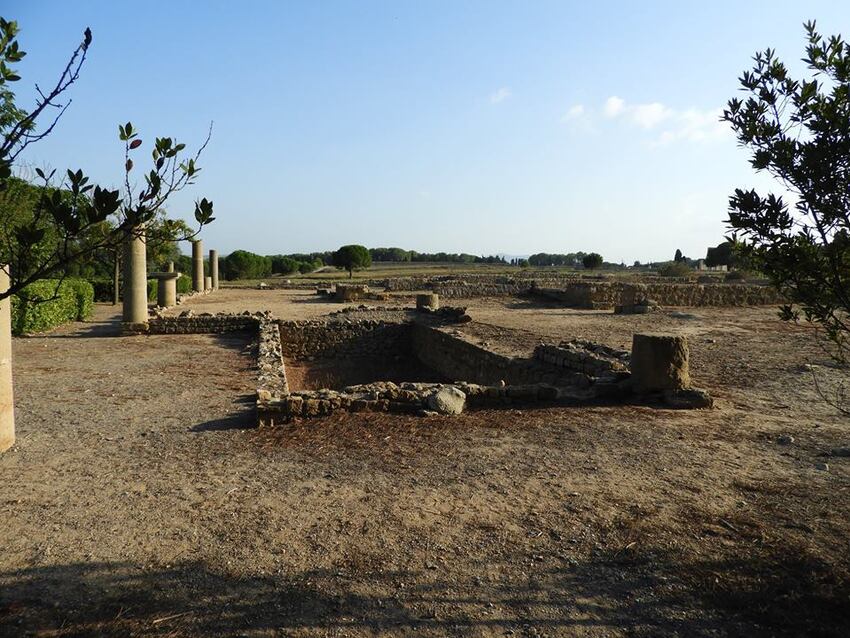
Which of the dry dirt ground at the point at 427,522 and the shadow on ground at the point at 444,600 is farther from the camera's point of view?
the dry dirt ground at the point at 427,522

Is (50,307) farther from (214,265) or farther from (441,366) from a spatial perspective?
(214,265)

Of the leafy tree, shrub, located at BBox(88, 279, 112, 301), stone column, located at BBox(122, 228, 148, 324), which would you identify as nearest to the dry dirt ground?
stone column, located at BBox(122, 228, 148, 324)

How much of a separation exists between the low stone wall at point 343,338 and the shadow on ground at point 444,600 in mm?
14494

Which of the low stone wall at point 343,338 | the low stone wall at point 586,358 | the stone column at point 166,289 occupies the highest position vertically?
the stone column at point 166,289

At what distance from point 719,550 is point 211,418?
596cm

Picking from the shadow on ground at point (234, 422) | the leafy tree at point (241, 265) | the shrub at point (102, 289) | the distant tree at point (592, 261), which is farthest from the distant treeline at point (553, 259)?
the shadow on ground at point (234, 422)

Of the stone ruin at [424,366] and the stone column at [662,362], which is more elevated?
the stone column at [662,362]

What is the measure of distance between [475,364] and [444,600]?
10.8 meters

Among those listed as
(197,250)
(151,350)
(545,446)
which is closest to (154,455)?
(545,446)

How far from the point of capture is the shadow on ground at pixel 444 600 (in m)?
3.18

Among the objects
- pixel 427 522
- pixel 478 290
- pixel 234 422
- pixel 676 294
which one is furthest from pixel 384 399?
pixel 478 290

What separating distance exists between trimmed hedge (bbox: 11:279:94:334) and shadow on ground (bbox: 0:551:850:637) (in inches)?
436

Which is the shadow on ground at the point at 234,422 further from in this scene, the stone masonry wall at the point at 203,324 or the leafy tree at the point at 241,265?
the leafy tree at the point at 241,265

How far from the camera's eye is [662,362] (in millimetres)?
8352
